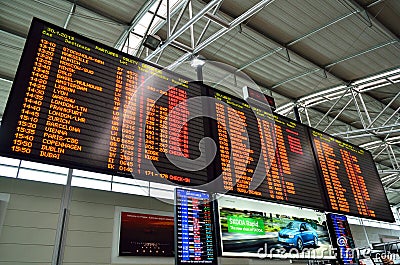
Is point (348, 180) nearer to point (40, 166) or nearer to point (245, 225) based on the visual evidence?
point (245, 225)

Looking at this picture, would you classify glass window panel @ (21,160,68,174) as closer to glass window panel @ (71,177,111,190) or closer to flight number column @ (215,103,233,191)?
glass window panel @ (71,177,111,190)

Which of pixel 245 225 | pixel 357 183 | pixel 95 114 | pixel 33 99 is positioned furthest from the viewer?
pixel 357 183

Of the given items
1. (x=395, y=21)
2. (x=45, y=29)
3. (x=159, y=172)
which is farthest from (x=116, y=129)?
(x=395, y=21)

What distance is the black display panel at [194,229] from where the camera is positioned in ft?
12.2

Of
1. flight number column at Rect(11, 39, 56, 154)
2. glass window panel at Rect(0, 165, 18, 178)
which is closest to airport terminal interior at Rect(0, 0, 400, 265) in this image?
flight number column at Rect(11, 39, 56, 154)

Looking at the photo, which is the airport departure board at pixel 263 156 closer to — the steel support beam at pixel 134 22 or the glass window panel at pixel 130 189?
the steel support beam at pixel 134 22

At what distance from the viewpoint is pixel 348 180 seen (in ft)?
20.8

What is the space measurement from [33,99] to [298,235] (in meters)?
4.55

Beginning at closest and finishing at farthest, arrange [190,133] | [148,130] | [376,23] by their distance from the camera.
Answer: [148,130] → [190,133] → [376,23]

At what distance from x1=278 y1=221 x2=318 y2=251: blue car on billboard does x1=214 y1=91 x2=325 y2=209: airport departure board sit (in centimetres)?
43

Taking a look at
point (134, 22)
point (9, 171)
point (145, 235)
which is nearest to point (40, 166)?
point (9, 171)

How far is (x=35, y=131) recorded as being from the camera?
3.16 m

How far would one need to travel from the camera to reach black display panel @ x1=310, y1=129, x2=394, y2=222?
5914 mm

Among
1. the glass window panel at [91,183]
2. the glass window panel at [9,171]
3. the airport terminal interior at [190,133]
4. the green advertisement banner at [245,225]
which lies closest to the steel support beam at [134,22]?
the airport terminal interior at [190,133]
